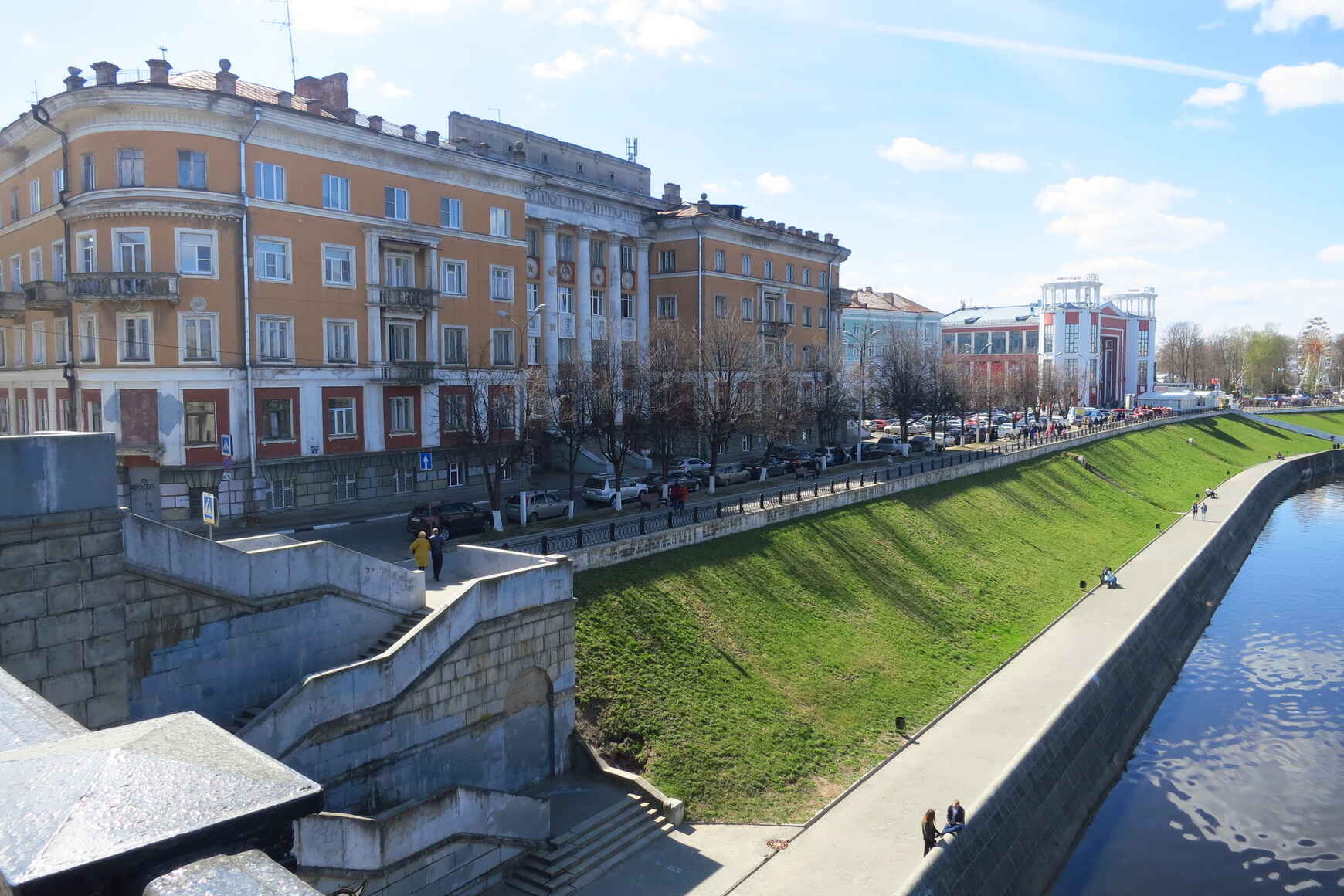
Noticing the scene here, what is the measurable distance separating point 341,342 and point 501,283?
8.84 metres

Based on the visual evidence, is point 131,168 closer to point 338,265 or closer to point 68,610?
point 338,265

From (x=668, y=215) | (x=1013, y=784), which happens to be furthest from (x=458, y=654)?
(x=668, y=215)

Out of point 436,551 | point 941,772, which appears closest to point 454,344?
point 436,551

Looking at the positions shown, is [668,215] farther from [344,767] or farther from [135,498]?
[344,767]

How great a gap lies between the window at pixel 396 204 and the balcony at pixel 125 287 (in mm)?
9071

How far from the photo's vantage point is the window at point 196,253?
31109 mm

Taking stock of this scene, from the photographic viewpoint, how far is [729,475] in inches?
1695

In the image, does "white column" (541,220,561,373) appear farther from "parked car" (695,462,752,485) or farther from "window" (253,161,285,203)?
"window" (253,161,285,203)

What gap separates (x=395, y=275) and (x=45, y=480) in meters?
28.0

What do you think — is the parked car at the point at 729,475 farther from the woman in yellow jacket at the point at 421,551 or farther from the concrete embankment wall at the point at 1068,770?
the woman in yellow jacket at the point at 421,551

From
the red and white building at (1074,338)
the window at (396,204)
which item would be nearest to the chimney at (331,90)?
the window at (396,204)

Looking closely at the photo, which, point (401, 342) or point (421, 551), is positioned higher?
point (401, 342)

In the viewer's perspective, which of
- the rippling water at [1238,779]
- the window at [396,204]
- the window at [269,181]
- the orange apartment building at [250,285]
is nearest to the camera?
the rippling water at [1238,779]

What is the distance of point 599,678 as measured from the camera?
21234 mm
